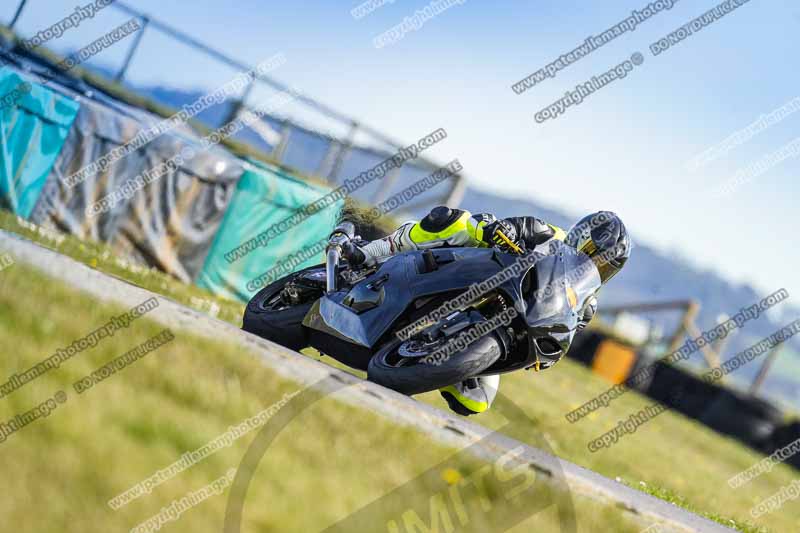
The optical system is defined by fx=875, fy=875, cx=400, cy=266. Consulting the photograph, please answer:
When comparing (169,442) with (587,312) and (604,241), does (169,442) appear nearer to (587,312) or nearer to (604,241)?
(604,241)

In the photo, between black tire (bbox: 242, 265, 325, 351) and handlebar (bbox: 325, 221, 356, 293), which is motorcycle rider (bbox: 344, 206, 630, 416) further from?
black tire (bbox: 242, 265, 325, 351)

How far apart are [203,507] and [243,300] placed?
10.3 meters

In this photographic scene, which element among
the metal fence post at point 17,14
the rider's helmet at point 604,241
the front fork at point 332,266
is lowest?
the metal fence post at point 17,14

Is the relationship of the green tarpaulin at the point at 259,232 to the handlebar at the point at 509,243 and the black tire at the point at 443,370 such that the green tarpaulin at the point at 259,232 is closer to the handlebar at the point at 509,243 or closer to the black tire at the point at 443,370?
the handlebar at the point at 509,243

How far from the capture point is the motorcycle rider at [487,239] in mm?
5023

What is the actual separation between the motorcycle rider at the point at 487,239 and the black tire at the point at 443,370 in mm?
685

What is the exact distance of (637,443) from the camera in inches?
470

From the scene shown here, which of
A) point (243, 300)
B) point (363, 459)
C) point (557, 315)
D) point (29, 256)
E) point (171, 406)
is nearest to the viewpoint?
point (171, 406)

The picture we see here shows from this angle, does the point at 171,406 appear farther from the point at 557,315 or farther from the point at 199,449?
the point at 557,315

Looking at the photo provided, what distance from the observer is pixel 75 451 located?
89.9 inches

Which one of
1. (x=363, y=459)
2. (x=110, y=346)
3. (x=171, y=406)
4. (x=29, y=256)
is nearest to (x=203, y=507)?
(x=171, y=406)

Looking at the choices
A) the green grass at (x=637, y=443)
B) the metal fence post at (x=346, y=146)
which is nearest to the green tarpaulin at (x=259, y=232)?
the green grass at (x=637, y=443)

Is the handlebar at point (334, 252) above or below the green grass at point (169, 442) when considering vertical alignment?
below

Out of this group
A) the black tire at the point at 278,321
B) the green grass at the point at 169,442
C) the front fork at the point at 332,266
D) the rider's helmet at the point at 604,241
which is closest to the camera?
the green grass at the point at 169,442
